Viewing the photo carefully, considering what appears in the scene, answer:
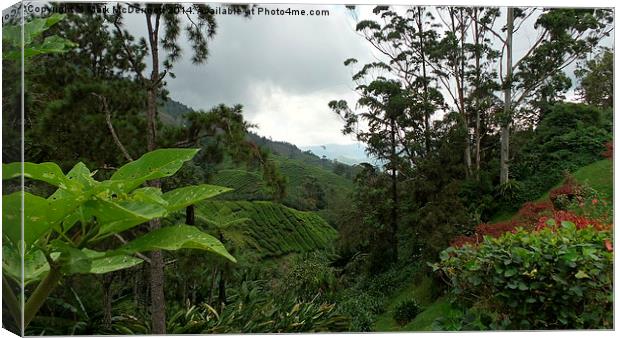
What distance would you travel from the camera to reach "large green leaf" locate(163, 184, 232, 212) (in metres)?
0.99

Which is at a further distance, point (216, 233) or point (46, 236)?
point (216, 233)

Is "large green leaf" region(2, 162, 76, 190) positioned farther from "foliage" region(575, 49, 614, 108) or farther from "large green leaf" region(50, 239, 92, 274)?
"foliage" region(575, 49, 614, 108)

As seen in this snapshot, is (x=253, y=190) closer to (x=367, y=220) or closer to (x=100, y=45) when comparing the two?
(x=367, y=220)

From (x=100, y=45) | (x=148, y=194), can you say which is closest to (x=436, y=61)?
(x=100, y=45)

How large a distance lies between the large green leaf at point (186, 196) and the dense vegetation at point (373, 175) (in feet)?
6.97

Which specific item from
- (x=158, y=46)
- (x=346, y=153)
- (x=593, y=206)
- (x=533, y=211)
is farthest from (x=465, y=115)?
(x=158, y=46)

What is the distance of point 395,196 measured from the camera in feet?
16.9

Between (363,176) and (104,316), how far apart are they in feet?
8.03

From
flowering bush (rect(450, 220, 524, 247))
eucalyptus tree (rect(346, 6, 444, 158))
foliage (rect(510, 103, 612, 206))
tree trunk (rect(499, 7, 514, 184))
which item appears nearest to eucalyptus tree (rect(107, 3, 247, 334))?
eucalyptus tree (rect(346, 6, 444, 158))

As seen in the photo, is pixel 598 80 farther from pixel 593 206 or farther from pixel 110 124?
pixel 110 124

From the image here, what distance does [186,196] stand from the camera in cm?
101

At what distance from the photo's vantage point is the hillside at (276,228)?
491 cm

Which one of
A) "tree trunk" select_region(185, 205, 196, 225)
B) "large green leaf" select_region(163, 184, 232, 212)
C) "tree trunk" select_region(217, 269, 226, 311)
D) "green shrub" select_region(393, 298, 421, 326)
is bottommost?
"green shrub" select_region(393, 298, 421, 326)

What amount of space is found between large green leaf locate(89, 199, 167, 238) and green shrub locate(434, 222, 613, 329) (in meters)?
2.21
